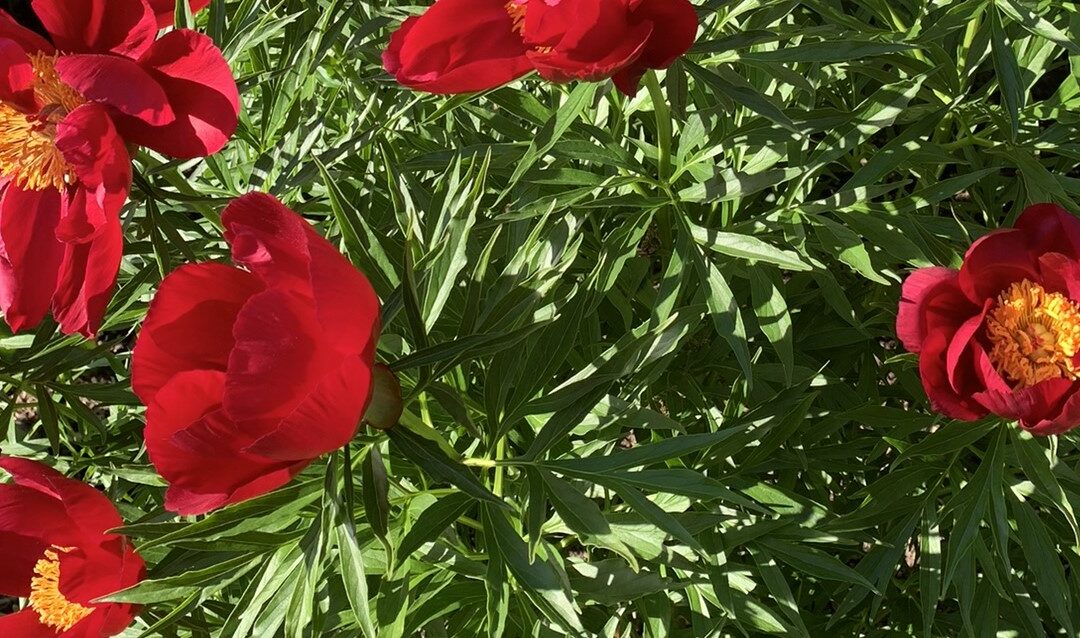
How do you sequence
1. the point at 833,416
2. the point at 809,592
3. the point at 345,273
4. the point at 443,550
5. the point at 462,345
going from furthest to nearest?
the point at 809,592
the point at 833,416
the point at 443,550
the point at 462,345
the point at 345,273

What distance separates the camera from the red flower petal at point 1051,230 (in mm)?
836

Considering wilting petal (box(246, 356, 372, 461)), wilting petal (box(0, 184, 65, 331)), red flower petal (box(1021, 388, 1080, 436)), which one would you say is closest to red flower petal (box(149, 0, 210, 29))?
wilting petal (box(0, 184, 65, 331))

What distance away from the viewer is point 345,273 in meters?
0.60

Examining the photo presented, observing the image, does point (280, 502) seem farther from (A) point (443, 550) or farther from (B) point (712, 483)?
(B) point (712, 483)

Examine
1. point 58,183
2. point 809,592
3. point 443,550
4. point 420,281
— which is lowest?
point 809,592

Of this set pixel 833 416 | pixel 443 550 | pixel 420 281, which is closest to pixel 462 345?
pixel 420 281

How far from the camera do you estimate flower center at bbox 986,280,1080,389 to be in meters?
0.82

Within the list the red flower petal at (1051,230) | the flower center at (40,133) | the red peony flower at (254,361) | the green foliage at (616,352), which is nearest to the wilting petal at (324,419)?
the red peony flower at (254,361)

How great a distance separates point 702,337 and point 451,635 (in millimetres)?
608

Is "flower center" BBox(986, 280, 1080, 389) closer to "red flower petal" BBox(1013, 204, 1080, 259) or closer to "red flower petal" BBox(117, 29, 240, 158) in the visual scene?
"red flower petal" BBox(1013, 204, 1080, 259)

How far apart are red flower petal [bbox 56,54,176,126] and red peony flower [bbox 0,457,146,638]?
1.01 ft

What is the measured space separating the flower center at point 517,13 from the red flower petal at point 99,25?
0.91 ft

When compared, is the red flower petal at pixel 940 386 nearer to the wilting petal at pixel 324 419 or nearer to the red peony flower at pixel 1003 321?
the red peony flower at pixel 1003 321

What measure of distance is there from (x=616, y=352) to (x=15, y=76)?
1.74 feet
